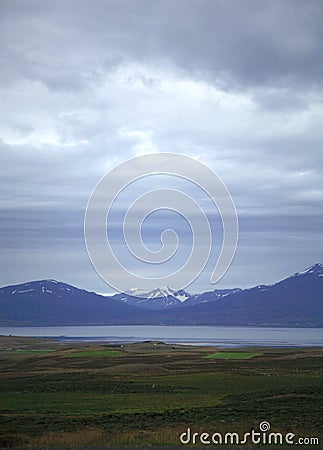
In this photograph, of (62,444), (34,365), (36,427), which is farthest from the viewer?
(34,365)

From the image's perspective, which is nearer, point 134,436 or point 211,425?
point 134,436

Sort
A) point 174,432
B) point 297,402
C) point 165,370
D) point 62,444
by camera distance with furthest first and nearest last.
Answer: point 165,370
point 297,402
point 174,432
point 62,444

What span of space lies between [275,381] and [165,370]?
11.4 meters

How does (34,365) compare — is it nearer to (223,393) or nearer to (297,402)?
(223,393)

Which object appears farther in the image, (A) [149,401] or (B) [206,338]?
(B) [206,338]

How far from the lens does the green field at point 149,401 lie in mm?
18984

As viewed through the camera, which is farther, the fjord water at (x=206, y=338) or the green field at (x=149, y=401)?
the fjord water at (x=206, y=338)

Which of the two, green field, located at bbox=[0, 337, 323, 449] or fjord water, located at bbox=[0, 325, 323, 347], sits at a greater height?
fjord water, located at bbox=[0, 325, 323, 347]

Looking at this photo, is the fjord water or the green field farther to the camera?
the fjord water

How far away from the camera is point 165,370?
4259cm

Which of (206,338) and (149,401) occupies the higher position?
(206,338)

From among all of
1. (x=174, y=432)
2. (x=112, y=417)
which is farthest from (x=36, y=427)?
(x=174, y=432)

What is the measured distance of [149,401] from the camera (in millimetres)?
26500

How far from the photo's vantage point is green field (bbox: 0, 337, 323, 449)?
747 inches
